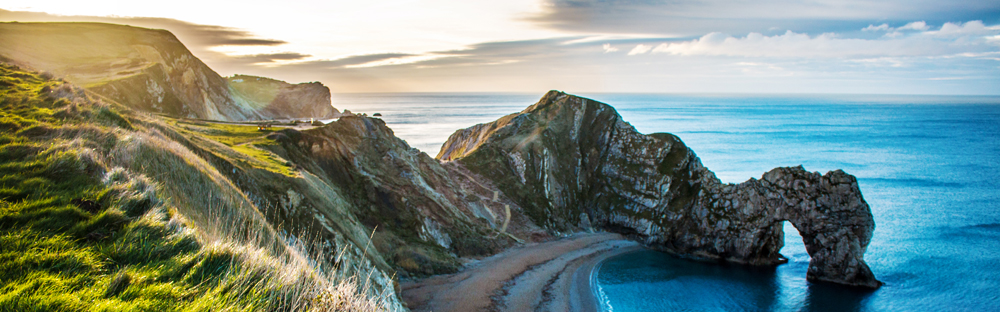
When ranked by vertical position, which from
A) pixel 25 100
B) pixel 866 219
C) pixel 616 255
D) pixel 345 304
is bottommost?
pixel 616 255

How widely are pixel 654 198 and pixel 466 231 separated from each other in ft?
87.0

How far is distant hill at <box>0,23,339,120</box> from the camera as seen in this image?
44312mm

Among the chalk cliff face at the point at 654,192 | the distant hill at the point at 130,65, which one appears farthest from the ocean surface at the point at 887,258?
the distant hill at the point at 130,65

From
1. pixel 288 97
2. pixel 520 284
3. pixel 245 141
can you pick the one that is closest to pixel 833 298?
pixel 520 284

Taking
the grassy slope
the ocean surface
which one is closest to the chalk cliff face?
the ocean surface

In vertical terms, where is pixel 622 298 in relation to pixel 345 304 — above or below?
below

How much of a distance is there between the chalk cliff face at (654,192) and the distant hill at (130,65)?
33196mm

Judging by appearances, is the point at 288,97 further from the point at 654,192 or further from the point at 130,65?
the point at 654,192

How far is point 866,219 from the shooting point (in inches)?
1737

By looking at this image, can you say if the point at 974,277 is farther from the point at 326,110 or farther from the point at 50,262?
the point at 326,110

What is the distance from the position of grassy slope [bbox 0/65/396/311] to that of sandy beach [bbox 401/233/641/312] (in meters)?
25.1

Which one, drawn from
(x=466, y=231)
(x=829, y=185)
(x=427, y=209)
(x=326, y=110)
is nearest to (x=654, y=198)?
(x=829, y=185)

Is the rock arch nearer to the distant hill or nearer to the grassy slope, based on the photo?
the grassy slope

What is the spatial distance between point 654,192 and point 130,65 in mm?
63654
